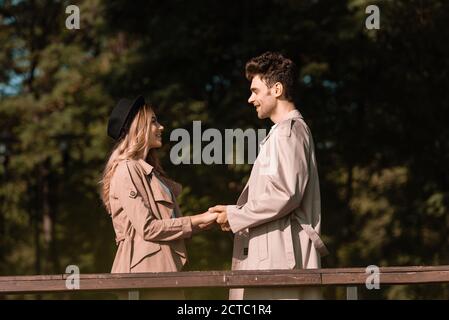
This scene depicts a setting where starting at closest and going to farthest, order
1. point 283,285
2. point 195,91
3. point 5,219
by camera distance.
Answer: point 283,285 < point 195,91 < point 5,219

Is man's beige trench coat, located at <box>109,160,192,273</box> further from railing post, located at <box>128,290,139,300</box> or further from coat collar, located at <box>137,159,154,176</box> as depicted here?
railing post, located at <box>128,290,139,300</box>

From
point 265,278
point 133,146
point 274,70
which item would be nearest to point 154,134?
point 133,146

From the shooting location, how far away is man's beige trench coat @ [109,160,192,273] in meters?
6.71

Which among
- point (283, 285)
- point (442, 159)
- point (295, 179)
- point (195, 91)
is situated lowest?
point (283, 285)

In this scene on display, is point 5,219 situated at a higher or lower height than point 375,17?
lower

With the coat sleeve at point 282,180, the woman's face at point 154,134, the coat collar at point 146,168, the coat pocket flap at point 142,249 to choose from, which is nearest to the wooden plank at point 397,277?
the coat sleeve at point 282,180

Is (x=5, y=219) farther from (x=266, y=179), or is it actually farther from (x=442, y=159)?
(x=266, y=179)

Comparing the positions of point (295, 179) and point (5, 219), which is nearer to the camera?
point (295, 179)

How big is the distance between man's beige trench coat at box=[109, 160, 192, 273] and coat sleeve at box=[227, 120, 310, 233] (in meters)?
0.57

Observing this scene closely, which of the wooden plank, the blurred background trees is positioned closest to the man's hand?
the wooden plank

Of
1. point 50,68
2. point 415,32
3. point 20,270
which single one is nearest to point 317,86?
point 415,32

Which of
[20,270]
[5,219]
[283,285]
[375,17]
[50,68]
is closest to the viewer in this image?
[283,285]

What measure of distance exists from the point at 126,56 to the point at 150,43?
1.71 ft

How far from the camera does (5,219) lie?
22.5 meters
